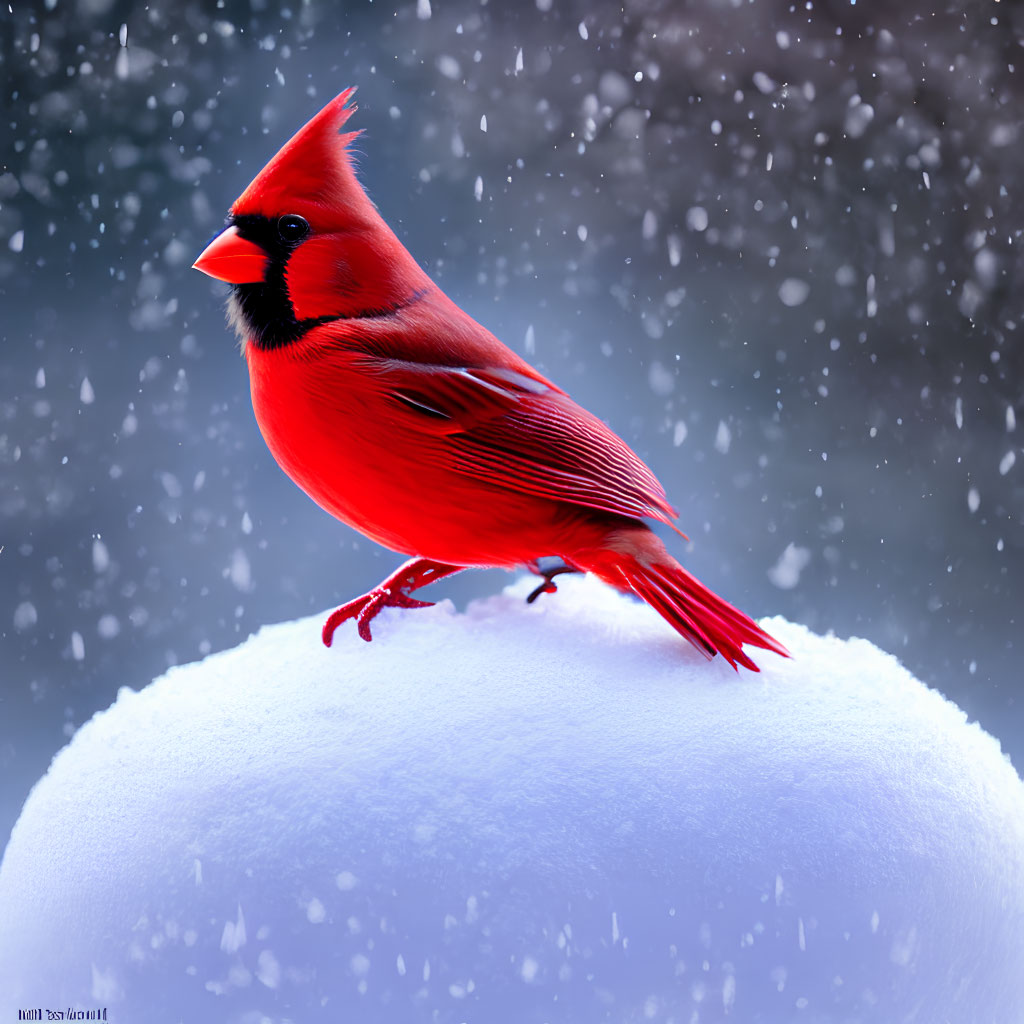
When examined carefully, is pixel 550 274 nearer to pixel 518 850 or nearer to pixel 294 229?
pixel 294 229

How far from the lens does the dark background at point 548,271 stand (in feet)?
5.13

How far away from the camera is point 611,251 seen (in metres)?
1.66

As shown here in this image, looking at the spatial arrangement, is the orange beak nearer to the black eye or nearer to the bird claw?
the black eye

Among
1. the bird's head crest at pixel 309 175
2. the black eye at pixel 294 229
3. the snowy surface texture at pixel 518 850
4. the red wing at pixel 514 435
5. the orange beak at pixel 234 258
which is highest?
the bird's head crest at pixel 309 175

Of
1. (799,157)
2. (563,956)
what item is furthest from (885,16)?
(563,956)

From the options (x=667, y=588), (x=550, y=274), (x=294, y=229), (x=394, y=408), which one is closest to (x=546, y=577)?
(x=667, y=588)

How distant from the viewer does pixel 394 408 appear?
0.97 meters

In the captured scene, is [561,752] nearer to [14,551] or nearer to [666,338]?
[666,338]

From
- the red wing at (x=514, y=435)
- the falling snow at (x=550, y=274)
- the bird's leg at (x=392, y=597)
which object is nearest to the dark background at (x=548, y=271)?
the falling snow at (x=550, y=274)

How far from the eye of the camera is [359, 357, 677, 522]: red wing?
98 centimetres

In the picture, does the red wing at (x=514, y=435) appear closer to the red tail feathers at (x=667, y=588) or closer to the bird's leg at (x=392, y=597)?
the red tail feathers at (x=667, y=588)

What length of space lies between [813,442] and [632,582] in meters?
0.83

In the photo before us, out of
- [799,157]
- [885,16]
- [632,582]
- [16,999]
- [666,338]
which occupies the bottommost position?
[16,999]

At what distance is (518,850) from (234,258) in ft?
2.02
